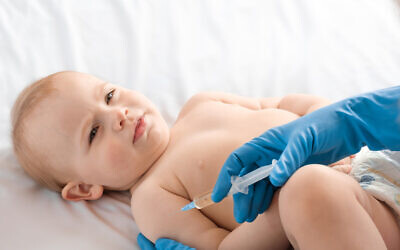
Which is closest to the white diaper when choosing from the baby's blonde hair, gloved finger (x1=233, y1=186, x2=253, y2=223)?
gloved finger (x1=233, y1=186, x2=253, y2=223)

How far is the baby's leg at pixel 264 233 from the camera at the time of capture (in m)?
1.01

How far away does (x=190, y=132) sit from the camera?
1.42 m

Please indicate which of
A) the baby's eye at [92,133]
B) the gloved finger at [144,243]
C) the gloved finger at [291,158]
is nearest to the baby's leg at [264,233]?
the gloved finger at [291,158]

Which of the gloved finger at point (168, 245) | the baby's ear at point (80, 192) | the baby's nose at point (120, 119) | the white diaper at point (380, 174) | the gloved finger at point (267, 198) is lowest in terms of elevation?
the gloved finger at point (168, 245)

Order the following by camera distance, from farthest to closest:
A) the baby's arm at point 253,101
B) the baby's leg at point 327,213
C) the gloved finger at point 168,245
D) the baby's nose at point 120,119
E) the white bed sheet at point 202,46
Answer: the white bed sheet at point 202,46 → the baby's arm at point 253,101 → the baby's nose at point 120,119 → the gloved finger at point 168,245 → the baby's leg at point 327,213

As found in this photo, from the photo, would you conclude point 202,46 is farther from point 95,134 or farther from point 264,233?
point 264,233

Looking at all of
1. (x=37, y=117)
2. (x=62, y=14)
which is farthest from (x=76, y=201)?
(x=62, y=14)

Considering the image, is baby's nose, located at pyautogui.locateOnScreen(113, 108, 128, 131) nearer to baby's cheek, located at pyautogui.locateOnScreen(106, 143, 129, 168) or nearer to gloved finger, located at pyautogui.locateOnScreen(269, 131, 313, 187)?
baby's cheek, located at pyautogui.locateOnScreen(106, 143, 129, 168)

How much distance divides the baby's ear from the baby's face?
0.02 meters

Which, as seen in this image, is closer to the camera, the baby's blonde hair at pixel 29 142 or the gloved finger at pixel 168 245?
the gloved finger at pixel 168 245

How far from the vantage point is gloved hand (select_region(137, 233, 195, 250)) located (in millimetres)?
1180

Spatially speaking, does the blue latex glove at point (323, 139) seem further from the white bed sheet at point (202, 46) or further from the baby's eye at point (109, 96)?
the white bed sheet at point (202, 46)

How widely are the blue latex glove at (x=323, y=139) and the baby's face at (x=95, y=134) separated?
42 centimetres

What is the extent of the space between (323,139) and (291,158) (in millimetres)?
117
